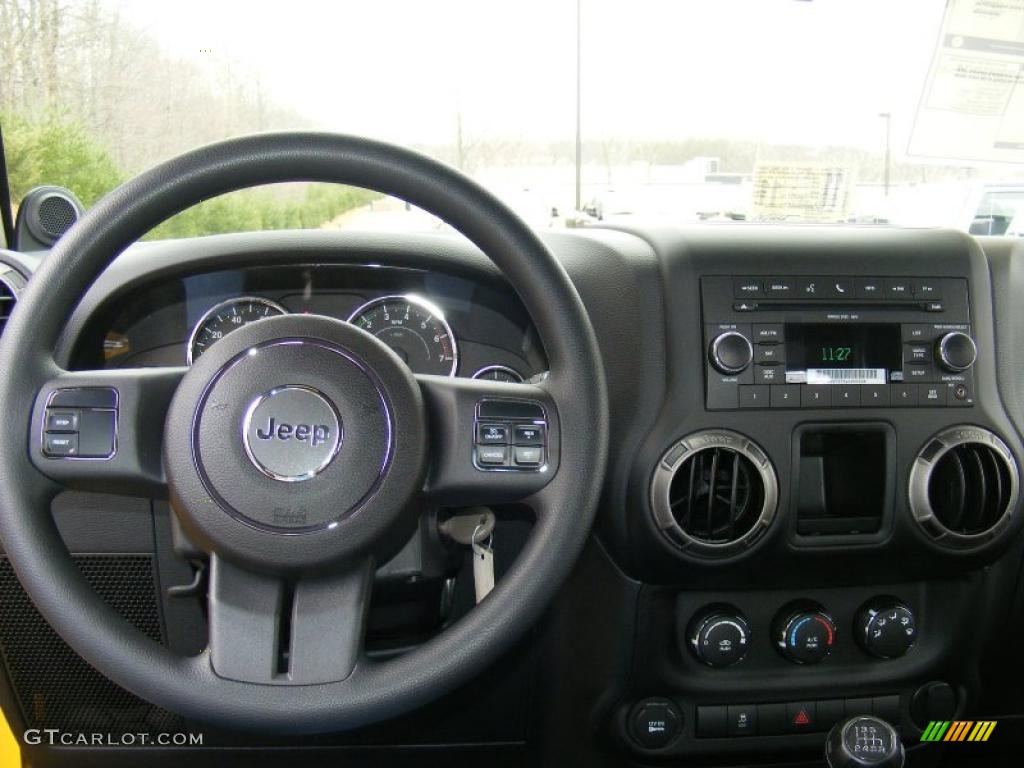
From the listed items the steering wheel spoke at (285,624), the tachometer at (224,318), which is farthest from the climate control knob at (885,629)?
the tachometer at (224,318)

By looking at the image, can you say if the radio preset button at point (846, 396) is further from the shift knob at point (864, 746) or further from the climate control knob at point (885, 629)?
the shift knob at point (864, 746)

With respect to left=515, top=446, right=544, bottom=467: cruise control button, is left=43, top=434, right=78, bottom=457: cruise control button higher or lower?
higher

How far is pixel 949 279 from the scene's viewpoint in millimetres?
1521

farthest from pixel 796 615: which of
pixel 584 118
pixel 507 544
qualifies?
pixel 584 118

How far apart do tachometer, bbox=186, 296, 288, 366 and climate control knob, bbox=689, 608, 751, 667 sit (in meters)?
0.85

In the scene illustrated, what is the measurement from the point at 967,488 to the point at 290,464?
1094 millimetres

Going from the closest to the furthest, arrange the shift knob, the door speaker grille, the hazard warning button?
the shift knob < the door speaker grille < the hazard warning button

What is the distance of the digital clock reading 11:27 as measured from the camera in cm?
149

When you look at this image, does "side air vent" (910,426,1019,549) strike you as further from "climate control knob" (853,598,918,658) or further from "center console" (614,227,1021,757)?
"climate control knob" (853,598,918,658)

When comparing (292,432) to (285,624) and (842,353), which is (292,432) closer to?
(285,624)

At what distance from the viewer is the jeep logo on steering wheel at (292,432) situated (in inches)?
40.6

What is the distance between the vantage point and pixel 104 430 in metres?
1.06

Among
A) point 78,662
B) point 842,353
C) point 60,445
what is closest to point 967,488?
point 842,353
